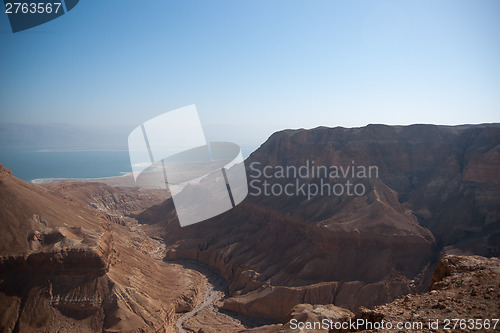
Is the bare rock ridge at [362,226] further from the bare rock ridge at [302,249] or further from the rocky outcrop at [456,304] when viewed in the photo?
the rocky outcrop at [456,304]

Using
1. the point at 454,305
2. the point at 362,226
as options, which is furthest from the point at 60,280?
the point at 362,226

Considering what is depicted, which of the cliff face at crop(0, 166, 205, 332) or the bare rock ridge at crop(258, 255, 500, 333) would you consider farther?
the cliff face at crop(0, 166, 205, 332)

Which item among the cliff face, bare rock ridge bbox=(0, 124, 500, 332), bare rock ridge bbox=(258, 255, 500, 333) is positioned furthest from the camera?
the cliff face

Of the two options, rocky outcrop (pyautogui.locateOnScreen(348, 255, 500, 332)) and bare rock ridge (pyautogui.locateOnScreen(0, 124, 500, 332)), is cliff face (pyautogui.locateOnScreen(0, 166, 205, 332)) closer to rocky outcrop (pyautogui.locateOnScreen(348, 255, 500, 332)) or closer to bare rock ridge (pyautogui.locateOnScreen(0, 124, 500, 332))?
bare rock ridge (pyautogui.locateOnScreen(0, 124, 500, 332))

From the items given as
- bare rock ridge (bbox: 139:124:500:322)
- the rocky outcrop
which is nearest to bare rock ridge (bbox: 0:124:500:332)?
the rocky outcrop

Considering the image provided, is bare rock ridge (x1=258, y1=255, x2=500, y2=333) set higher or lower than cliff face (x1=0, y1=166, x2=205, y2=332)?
higher

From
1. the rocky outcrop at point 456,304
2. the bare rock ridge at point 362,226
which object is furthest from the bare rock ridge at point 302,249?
the bare rock ridge at point 362,226
